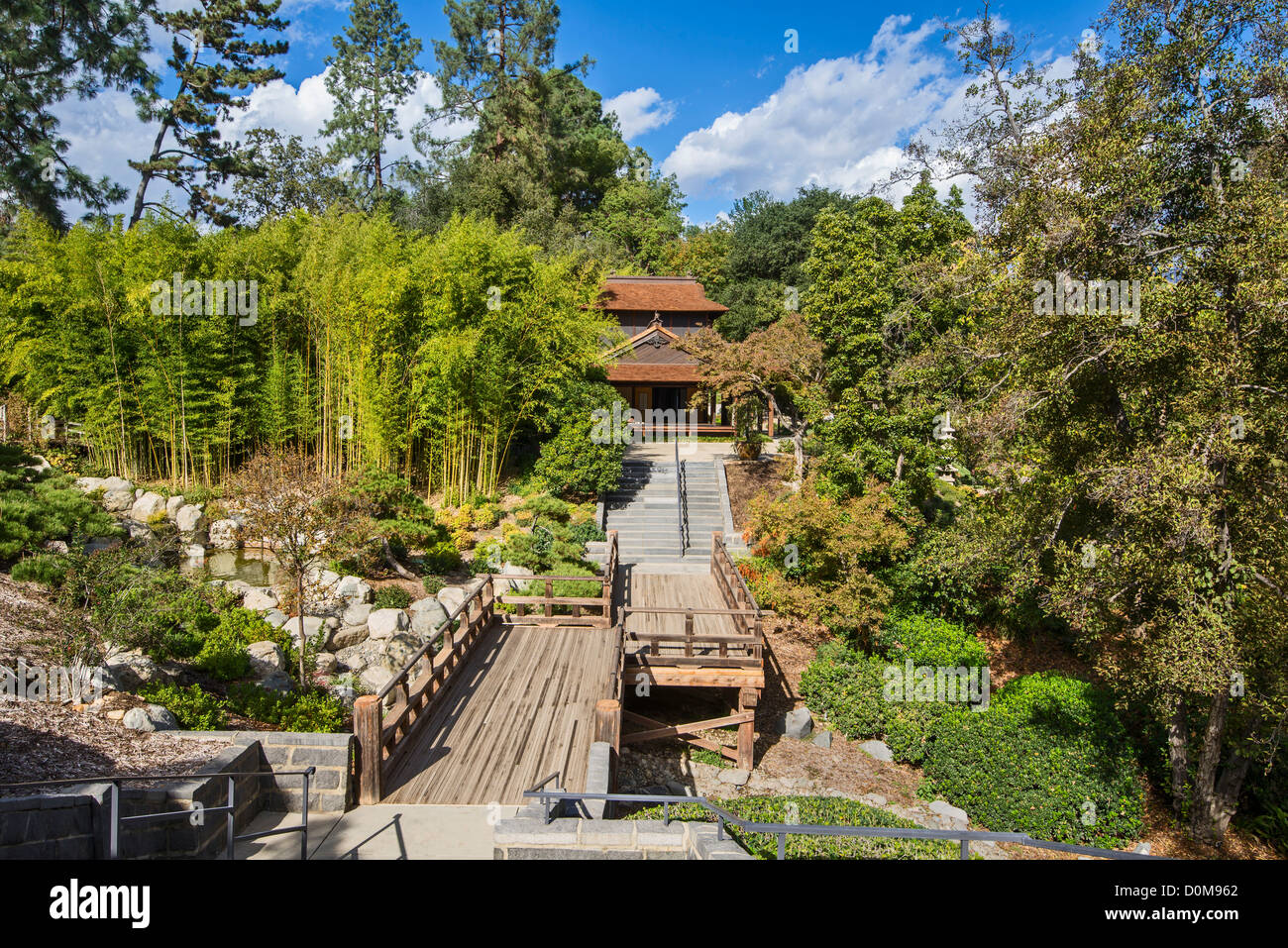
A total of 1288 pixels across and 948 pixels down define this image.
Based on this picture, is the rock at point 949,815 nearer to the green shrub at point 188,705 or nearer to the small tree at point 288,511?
the small tree at point 288,511

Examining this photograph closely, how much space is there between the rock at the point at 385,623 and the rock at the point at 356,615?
0.12 metres

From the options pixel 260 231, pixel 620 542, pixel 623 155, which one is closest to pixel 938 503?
pixel 620 542

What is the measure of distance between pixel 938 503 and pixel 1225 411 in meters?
11.6

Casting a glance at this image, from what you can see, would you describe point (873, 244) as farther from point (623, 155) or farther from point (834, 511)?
point (623, 155)

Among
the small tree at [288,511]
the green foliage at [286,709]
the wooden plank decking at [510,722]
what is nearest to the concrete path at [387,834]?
the wooden plank decking at [510,722]

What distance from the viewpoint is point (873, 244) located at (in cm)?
1480

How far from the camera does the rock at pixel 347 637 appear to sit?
36.1ft

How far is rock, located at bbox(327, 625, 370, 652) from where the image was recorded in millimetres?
11016

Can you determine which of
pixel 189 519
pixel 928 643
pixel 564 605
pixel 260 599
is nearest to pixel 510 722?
pixel 564 605

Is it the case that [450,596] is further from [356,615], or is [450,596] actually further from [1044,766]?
[1044,766]

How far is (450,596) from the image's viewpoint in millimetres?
12797

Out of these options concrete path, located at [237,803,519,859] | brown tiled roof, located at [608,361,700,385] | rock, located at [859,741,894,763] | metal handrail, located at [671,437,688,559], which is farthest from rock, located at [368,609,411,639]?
brown tiled roof, located at [608,361,700,385]

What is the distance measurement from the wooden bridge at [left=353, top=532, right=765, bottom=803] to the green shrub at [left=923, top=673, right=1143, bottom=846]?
9.99ft
